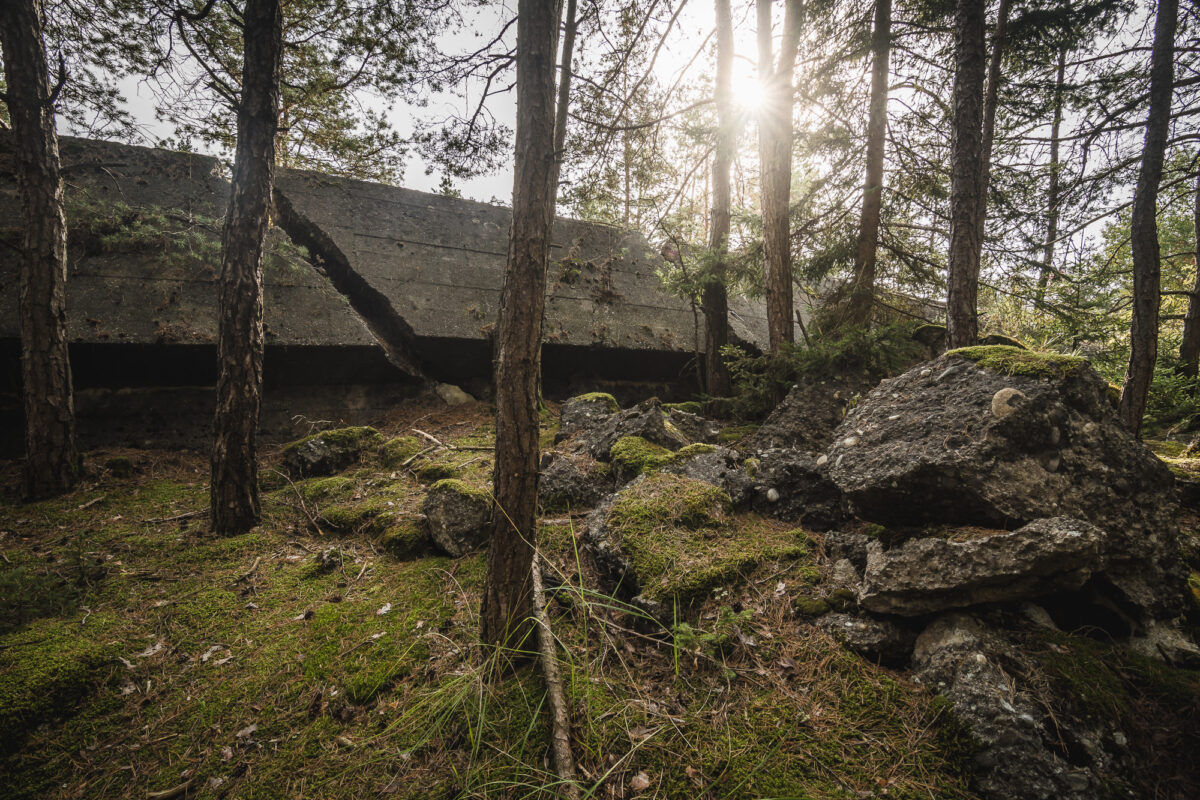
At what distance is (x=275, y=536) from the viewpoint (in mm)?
4504

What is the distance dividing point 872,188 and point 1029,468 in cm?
560

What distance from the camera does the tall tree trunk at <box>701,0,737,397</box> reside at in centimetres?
734

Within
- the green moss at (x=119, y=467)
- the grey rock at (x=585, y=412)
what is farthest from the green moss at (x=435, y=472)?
the green moss at (x=119, y=467)

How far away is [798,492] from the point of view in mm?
3955

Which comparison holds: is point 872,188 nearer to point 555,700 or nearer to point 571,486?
point 571,486

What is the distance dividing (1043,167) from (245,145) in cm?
1204

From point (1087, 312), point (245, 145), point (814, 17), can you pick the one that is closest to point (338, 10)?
point (245, 145)

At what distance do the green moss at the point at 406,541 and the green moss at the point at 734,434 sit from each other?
3488 mm

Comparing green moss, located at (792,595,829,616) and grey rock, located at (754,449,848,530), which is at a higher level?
grey rock, located at (754,449,848,530)

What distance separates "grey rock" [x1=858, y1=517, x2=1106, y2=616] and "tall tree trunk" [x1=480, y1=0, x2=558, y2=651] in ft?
6.46

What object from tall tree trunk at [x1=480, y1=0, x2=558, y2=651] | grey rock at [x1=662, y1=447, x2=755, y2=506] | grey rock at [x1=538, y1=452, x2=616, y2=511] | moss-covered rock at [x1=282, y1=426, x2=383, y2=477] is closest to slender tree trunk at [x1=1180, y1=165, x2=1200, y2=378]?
grey rock at [x1=662, y1=447, x2=755, y2=506]

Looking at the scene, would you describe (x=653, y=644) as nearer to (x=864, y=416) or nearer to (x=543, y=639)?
(x=543, y=639)

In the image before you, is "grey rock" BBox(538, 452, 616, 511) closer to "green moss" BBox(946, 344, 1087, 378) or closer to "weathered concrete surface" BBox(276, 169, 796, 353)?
"green moss" BBox(946, 344, 1087, 378)

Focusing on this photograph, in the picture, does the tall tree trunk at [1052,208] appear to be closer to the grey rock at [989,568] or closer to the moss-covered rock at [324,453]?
the grey rock at [989,568]
